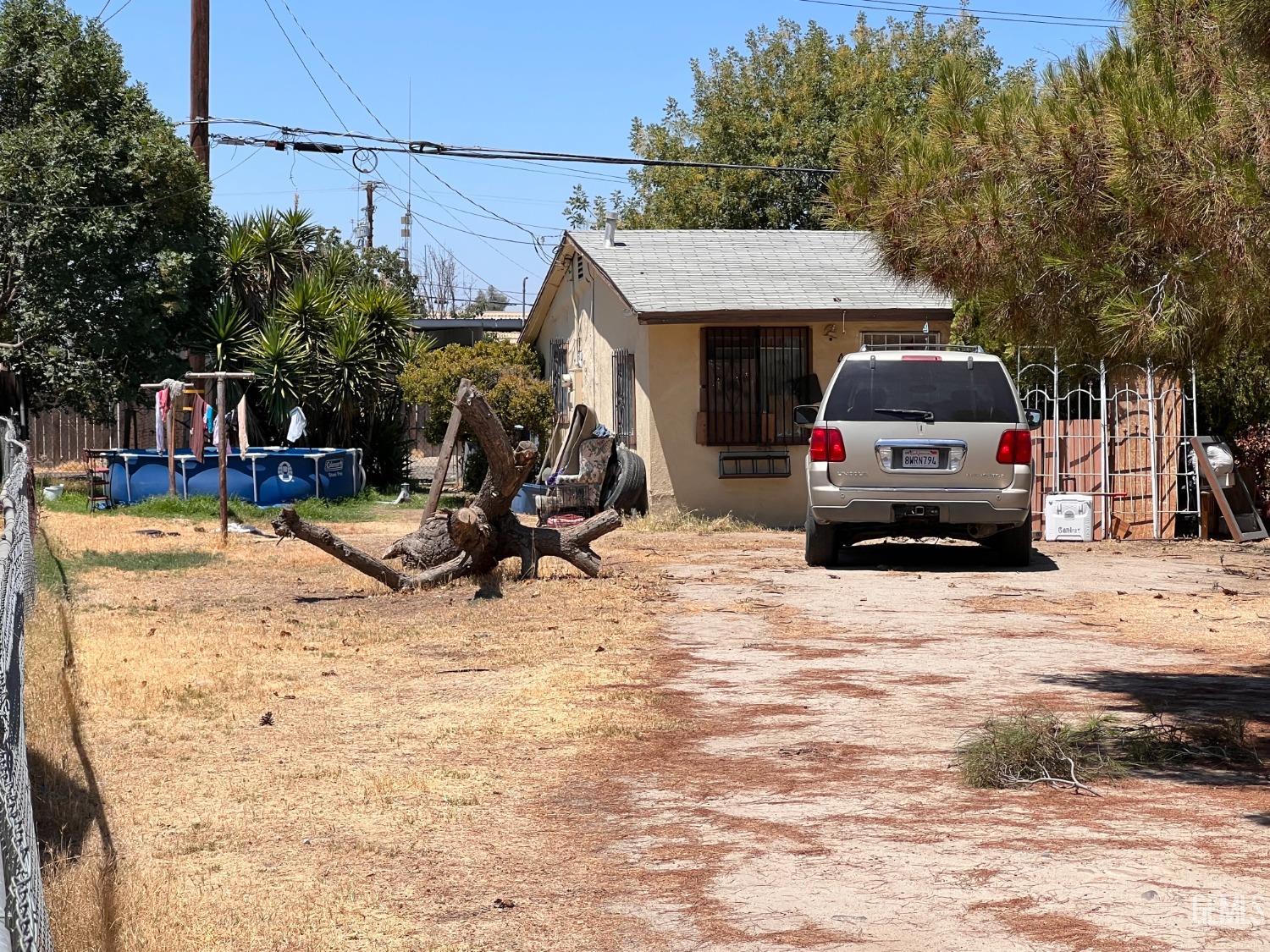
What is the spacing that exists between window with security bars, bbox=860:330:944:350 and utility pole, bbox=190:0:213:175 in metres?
13.3

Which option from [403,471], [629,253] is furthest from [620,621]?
[403,471]

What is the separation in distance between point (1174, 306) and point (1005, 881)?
2260mm

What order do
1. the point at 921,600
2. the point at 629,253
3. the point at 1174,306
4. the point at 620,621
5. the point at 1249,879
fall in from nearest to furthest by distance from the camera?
1. the point at 1249,879
2. the point at 1174,306
3. the point at 620,621
4. the point at 921,600
5. the point at 629,253

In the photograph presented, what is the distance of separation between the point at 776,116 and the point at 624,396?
64.6 feet

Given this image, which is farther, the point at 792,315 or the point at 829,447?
the point at 792,315

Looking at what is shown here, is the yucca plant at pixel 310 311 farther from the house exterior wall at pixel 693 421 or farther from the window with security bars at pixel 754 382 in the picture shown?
the window with security bars at pixel 754 382

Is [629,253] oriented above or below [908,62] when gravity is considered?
below

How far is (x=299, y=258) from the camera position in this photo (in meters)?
29.7

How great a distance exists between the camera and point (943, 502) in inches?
533

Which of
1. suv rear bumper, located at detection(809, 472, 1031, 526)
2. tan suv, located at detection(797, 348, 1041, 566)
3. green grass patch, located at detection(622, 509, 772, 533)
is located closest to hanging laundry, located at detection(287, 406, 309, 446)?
green grass patch, located at detection(622, 509, 772, 533)

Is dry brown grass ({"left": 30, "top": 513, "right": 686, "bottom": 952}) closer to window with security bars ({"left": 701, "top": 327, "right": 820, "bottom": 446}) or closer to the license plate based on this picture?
the license plate

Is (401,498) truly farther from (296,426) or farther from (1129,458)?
(1129,458)

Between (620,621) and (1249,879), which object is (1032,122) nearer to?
(1249,879)
